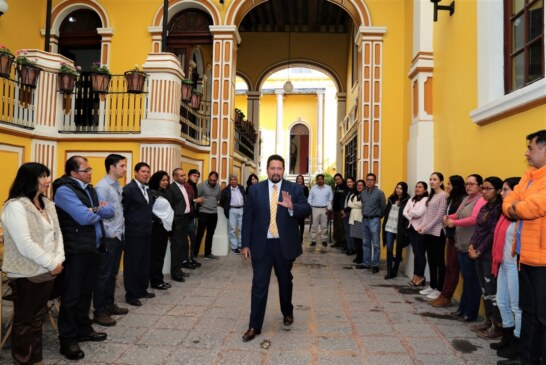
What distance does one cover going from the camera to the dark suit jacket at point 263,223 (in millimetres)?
4195

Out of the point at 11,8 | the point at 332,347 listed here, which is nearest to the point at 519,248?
the point at 332,347

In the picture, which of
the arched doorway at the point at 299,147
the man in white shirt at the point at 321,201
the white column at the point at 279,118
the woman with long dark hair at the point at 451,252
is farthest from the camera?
the arched doorway at the point at 299,147

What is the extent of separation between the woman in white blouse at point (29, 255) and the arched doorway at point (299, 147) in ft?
79.9

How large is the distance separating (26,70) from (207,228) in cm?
416

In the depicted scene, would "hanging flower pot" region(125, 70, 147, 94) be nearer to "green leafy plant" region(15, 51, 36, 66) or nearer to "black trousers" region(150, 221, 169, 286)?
"green leafy plant" region(15, 51, 36, 66)

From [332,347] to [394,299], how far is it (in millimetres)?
2027

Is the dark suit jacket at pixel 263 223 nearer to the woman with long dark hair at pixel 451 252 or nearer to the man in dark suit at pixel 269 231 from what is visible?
the man in dark suit at pixel 269 231

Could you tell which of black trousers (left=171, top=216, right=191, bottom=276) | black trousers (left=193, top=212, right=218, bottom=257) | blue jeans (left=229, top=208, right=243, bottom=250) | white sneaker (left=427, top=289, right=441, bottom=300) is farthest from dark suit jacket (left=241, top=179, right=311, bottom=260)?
blue jeans (left=229, top=208, right=243, bottom=250)

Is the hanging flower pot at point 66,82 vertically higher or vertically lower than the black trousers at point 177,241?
higher

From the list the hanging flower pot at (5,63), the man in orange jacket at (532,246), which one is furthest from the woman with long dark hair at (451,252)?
the hanging flower pot at (5,63)

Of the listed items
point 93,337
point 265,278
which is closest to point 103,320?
point 93,337

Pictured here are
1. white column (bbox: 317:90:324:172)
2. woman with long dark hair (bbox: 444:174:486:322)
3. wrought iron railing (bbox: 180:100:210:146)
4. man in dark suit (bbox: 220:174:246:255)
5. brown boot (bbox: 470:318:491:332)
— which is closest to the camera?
brown boot (bbox: 470:318:491:332)

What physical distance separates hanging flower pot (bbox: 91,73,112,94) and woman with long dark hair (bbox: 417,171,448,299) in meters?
5.89

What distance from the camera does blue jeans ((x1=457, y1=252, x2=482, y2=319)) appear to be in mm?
4641
